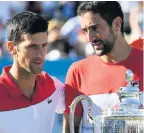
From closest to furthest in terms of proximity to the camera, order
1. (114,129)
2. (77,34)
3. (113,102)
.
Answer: (114,129) < (113,102) < (77,34)

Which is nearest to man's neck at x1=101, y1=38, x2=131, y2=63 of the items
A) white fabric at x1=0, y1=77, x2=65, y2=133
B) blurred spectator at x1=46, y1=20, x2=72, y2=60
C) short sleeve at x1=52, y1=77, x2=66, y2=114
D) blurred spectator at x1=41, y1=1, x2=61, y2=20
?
short sleeve at x1=52, y1=77, x2=66, y2=114

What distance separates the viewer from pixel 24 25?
3.27 metres

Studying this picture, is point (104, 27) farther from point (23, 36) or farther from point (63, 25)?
point (63, 25)

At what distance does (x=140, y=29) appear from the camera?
6.26 m

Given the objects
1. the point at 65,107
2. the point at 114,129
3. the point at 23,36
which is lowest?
the point at 114,129

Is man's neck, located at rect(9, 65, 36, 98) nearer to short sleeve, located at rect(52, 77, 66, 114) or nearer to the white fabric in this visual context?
the white fabric

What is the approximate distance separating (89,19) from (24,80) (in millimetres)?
453

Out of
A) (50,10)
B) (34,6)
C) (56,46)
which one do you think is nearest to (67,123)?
(56,46)

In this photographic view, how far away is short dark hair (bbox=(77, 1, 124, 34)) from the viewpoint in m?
3.53

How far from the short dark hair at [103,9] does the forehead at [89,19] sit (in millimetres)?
17

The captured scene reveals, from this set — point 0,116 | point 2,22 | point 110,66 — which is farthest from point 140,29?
point 0,116

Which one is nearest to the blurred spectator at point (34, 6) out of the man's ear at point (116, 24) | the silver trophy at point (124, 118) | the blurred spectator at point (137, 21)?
the blurred spectator at point (137, 21)

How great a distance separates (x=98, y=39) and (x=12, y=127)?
62 cm

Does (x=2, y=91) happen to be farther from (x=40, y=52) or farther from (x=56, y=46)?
(x=56, y=46)
